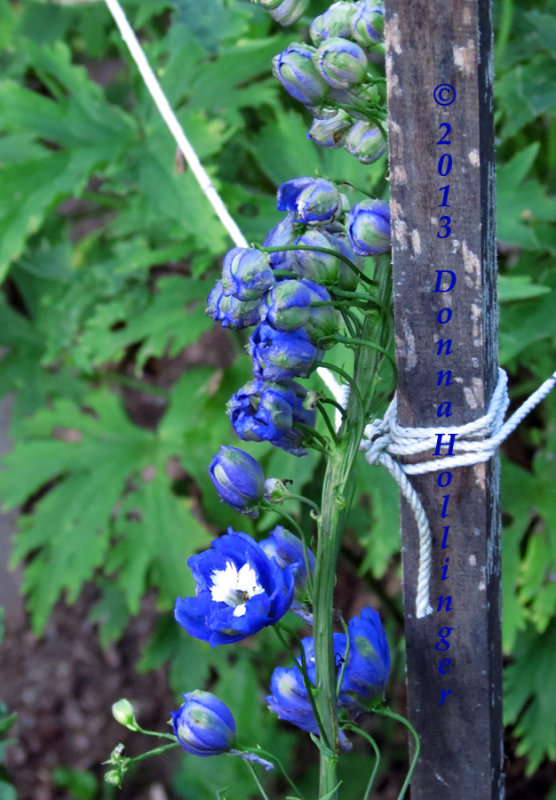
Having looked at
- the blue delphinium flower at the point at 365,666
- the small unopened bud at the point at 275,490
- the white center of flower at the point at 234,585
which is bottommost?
the blue delphinium flower at the point at 365,666

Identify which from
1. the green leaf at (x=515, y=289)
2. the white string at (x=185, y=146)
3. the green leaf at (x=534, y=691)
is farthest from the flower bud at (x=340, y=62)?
the green leaf at (x=534, y=691)

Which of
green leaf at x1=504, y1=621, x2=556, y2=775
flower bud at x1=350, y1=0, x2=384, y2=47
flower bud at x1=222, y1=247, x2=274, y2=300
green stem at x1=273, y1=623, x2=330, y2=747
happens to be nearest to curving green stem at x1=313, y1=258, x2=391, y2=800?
green stem at x1=273, y1=623, x2=330, y2=747

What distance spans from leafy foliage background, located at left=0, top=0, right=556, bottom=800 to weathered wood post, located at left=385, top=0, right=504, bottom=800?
0.69 m

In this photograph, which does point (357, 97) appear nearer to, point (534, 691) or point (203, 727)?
point (203, 727)

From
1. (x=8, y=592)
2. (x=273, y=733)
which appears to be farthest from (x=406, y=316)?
(x=8, y=592)

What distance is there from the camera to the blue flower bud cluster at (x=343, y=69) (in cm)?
62

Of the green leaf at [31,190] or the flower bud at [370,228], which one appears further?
the green leaf at [31,190]

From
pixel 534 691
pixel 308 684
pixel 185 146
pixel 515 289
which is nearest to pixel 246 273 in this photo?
pixel 308 684

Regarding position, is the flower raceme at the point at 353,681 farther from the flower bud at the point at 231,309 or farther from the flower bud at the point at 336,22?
the flower bud at the point at 336,22

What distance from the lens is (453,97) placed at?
0.59 m

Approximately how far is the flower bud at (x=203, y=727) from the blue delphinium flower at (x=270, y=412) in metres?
0.19

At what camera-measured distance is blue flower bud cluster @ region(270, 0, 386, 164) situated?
62 cm

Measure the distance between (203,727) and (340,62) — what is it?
18.4 inches

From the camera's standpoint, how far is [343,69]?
0.62 meters
